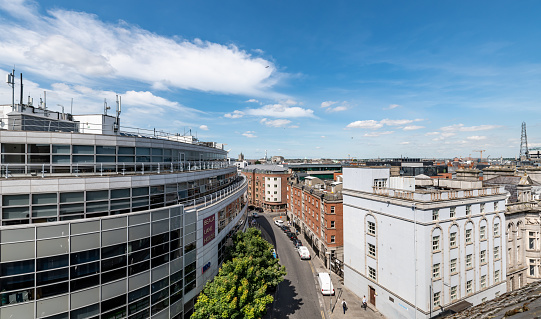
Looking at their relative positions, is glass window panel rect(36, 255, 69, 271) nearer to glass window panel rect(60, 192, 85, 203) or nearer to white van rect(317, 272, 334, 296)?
glass window panel rect(60, 192, 85, 203)

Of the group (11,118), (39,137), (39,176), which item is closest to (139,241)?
(39,176)

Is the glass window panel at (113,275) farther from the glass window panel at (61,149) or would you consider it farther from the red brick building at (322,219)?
the red brick building at (322,219)

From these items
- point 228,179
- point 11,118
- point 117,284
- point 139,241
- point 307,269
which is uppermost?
point 11,118

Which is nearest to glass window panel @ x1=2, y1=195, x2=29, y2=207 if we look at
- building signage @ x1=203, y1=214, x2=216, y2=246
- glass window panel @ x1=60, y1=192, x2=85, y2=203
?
glass window panel @ x1=60, y1=192, x2=85, y2=203

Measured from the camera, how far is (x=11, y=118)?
20.7 metres

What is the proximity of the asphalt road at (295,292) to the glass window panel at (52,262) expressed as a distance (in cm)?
2347

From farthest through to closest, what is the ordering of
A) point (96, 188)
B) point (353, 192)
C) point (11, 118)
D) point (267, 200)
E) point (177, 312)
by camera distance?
point (267, 200)
point (353, 192)
point (177, 312)
point (11, 118)
point (96, 188)

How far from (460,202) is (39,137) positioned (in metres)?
42.6

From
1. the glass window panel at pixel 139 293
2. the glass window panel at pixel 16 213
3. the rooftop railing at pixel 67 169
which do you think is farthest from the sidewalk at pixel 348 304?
the glass window panel at pixel 16 213

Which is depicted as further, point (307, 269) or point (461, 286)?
point (307, 269)

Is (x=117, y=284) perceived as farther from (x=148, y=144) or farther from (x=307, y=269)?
(x=307, y=269)

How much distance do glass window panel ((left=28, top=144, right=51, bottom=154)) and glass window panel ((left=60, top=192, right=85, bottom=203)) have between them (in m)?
4.21

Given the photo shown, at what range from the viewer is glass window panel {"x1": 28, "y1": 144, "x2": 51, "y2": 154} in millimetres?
17531

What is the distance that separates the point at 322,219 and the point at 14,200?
142 feet
